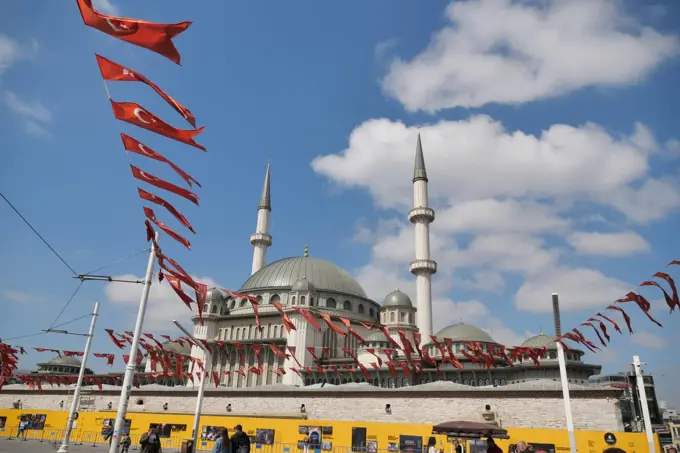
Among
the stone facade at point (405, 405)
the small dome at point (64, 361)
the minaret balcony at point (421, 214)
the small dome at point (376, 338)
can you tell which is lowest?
the stone facade at point (405, 405)

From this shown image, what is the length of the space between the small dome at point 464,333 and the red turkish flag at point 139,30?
54976mm

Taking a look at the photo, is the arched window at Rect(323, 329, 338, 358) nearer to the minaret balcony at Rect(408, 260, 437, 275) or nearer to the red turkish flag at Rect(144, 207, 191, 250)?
the minaret balcony at Rect(408, 260, 437, 275)

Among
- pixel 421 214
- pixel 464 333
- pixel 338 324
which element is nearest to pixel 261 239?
pixel 338 324

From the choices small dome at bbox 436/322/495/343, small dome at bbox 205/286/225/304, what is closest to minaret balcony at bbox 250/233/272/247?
small dome at bbox 205/286/225/304

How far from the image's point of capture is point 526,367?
45.8m

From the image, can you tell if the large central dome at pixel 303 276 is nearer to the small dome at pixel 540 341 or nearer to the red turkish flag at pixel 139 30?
the small dome at pixel 540 341

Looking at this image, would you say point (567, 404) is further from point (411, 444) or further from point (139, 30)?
point (139, 30)

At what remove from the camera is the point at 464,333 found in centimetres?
5791

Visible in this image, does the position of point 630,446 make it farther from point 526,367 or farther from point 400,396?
point 526,367

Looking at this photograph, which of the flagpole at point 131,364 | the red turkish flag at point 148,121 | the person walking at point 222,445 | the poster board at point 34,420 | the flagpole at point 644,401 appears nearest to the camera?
the red turkish flag at point 148,121

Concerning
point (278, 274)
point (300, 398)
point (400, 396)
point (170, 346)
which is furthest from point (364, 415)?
point (170, 346)

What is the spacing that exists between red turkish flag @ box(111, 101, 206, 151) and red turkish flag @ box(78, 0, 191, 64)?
1716 mm

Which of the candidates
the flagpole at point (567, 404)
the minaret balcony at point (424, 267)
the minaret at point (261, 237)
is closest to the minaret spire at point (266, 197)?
the minaret at point (261, 237)

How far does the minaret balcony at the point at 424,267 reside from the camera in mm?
56031
